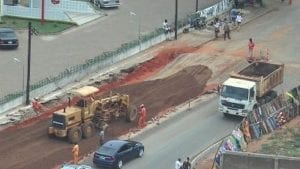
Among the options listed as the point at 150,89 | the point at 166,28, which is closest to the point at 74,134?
the point at 150,89

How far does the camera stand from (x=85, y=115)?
139ft

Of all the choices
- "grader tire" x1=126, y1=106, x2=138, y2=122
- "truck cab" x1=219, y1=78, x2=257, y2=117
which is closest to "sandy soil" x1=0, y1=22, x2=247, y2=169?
"grader tire" x1=126, y1=106, x2=138, y2=122

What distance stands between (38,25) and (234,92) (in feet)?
85.8

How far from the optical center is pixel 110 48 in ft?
200

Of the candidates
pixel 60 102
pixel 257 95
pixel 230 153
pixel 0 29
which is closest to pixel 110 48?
pixel 0 29

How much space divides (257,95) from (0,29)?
23494 mm

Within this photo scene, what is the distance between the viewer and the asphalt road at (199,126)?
40.8 meters

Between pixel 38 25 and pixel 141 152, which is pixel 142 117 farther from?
pixel 38 25

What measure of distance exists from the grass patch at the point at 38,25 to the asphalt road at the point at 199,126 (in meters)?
13.7

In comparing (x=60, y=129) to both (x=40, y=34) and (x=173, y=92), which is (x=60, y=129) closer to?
(x=173, y=92)

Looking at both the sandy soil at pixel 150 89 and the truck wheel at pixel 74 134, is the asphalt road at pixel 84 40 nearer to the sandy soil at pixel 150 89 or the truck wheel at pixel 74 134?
the sandy soil at pixel 150 89

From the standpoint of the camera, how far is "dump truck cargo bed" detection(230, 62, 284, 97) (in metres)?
46.9

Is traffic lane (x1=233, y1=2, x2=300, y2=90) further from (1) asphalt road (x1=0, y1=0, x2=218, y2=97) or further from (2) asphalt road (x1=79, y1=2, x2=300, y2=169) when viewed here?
(1) asphalt road (x1=0, y1=0, x2=218, y2=97)

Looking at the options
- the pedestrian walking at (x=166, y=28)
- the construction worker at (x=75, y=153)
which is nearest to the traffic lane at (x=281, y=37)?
the pedestrian walking at (x=166, y=28)
